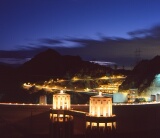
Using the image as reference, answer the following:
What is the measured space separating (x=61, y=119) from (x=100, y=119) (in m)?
6.69

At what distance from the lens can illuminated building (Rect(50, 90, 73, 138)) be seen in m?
27.6

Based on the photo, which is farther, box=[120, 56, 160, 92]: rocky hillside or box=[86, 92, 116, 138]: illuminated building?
box=[120, 56, 160, 92]: rocky hillside

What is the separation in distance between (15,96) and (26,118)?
22.1m

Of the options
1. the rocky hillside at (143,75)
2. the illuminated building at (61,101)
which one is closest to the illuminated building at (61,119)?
the illuminated building at (61,101)

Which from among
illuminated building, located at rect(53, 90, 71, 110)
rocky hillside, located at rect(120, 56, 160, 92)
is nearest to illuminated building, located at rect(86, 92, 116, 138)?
illuminated building, located at rect(53, 90, 71, 110)

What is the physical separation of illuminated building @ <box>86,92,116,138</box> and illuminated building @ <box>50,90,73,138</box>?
18.6 feet

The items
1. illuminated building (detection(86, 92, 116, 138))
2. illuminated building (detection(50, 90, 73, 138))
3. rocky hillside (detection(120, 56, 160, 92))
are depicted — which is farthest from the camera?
rocky hillside (detection(120, 56, 160, 92))

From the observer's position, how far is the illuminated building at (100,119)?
21625 mm

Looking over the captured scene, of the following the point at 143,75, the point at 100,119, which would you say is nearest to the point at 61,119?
the point at 100,119

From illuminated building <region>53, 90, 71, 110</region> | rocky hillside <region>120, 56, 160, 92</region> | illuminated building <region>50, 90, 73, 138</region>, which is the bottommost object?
illuminated building <region>50, 90, 73, 138</region>

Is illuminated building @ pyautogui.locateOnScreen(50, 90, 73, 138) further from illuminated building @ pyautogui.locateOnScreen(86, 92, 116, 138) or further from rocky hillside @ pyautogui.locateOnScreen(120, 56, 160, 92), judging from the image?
rocky hillside @ pyautogui.locateOnScreen(120, 56, 160, 92)

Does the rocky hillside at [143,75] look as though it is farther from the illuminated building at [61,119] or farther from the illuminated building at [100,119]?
the illuminated building at [100,119]

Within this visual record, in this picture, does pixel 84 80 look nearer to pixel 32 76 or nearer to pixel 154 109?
pixel 32 76

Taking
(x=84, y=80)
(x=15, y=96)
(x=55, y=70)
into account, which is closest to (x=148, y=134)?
(x=15, y=96)
